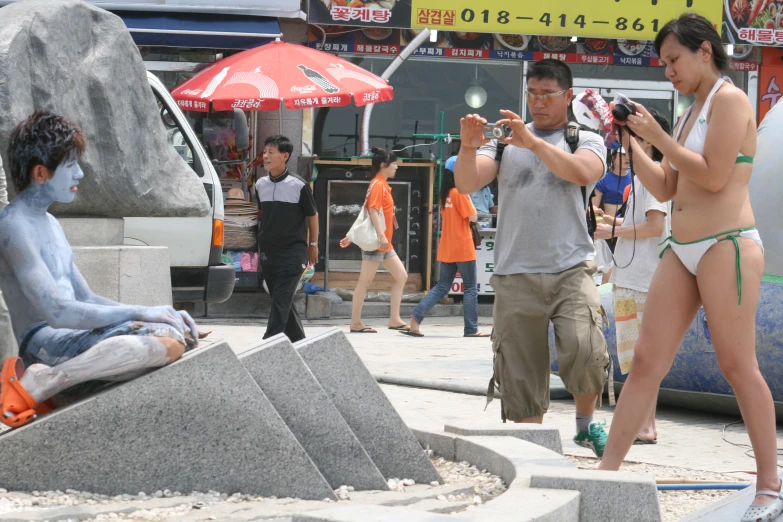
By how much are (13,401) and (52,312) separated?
33cm

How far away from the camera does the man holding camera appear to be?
4992mm

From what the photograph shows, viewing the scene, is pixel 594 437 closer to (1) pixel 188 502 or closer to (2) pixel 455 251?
(1) pixel 188 502

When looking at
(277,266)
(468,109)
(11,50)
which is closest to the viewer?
(11,50)

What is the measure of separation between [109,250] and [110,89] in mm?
908

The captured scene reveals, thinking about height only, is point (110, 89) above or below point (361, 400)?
above

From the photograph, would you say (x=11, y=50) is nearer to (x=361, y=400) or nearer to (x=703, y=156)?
(x=361, y=400)

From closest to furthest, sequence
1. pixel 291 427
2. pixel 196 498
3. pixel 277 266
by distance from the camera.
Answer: pixel 196 498 < pixel 291 427 < pixel 277 266

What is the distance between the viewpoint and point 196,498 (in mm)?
A: 3789

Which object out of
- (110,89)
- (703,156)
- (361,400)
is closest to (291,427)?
(361,400)

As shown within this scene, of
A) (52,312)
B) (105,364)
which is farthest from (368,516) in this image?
(52,312)

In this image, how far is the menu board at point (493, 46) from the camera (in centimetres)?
1534

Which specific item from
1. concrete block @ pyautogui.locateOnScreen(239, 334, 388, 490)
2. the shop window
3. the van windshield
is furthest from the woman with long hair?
the shop window

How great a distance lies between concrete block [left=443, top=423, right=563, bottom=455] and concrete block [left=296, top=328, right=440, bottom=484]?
1.61 feet

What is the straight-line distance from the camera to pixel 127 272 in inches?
258
